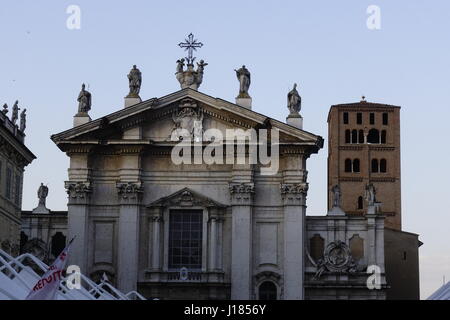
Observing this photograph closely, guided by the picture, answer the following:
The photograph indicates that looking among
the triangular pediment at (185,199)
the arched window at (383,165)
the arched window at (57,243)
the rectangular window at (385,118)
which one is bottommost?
the arched window at (57,243)

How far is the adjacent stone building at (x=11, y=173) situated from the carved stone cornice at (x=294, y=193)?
39.3 ft

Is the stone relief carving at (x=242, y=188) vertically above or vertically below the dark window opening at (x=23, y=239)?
above

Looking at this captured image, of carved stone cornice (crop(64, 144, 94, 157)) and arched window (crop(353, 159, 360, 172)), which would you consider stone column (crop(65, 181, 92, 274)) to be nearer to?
carved stone cornice (crop(64, 144, 94, 157))

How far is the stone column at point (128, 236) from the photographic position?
44.8 m

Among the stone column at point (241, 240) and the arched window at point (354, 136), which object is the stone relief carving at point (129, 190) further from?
the arched window at point (354, 136)

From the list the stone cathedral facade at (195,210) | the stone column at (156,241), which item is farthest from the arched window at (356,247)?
the stone column at (156,241)

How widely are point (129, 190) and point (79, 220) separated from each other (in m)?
2.61

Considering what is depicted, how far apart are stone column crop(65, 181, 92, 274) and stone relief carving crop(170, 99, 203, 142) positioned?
4704 mm

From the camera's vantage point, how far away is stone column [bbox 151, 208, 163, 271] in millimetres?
45094

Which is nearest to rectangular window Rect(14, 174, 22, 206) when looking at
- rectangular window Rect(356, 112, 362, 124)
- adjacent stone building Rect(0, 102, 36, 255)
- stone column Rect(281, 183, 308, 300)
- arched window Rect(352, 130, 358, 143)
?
adjacent stone building Rect(0, 102, 36, 255)

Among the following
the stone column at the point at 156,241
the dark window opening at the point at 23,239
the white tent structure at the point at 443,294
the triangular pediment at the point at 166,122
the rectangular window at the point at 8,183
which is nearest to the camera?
the white tent structure at the point at 443,294

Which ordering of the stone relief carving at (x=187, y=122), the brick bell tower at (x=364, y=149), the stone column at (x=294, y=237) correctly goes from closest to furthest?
the stone column at (x=294, y=237) → the stone relief carving at (x=187, y=122) → the brick bell tower at (x=364, y=149)

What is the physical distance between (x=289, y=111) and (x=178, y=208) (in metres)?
6.86

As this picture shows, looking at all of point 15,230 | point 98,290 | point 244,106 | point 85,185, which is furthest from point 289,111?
point 98,290
